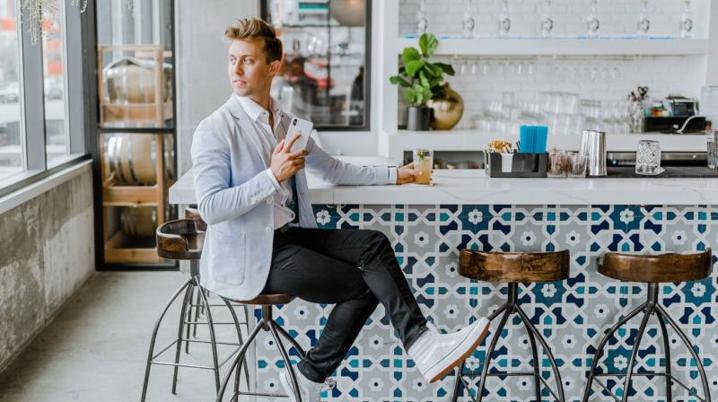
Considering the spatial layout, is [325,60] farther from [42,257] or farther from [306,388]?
[306,388]

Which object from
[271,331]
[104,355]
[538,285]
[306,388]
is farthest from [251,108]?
[104,355]

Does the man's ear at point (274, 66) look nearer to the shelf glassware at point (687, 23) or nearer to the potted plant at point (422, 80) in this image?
the potted plant at point (422, 80)

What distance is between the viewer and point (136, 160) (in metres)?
6.84

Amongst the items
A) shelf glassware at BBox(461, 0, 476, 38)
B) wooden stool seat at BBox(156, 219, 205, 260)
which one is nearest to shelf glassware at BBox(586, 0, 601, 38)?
shelf glassware at BBox(461, 0, 476, 38)

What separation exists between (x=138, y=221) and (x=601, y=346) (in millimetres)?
4408

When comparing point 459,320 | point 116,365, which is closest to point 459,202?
point 459,320

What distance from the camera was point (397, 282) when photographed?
121 inches

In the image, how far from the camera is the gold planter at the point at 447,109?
6.64 metres

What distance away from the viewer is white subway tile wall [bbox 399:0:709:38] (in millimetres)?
6879

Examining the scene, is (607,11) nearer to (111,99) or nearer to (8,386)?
(111,99)

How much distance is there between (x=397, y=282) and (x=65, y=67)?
14.3ft

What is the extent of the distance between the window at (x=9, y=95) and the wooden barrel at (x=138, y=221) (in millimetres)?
1632

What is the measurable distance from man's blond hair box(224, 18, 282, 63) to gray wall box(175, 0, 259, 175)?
3286mm

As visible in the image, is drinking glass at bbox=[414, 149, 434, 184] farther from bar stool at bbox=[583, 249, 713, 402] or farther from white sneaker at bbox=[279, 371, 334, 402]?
white sneaker at bbox=[279, 371, 334, 402]
